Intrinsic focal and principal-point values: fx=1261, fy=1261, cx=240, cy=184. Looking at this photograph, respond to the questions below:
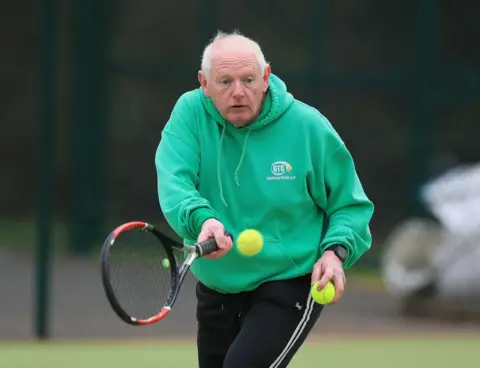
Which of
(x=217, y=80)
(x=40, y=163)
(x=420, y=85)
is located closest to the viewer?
(x=217, y=80)

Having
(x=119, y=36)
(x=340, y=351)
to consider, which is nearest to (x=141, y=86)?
(x=119, y=36)

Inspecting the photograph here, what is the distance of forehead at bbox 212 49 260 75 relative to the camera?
389cm

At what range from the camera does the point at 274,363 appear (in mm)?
3941

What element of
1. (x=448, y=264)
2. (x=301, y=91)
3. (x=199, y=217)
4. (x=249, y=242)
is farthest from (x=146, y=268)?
(x=301, y=91)

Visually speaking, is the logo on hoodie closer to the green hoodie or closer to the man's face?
the green hoodie

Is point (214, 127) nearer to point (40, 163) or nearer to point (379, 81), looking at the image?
point (40, 163)

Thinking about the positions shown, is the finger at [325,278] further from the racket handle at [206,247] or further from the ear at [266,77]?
the ear at [266,77]

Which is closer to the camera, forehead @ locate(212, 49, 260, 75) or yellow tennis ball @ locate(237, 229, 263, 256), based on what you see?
yellow tennis ball @ locate(237, 229, 263, 256)

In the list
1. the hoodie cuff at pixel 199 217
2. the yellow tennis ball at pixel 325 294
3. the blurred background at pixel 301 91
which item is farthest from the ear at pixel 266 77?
the blurred background at pixel 301 91

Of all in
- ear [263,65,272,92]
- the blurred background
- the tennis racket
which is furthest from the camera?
the blurred background

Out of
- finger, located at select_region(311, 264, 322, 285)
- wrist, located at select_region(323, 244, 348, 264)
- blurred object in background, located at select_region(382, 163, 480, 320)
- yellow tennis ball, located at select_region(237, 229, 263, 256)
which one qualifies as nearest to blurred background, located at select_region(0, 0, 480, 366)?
blurred object in background, located at select_region(382, 163, 480, 320)

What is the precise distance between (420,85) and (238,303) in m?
5.77

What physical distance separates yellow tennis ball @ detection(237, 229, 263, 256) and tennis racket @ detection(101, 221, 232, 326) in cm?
5

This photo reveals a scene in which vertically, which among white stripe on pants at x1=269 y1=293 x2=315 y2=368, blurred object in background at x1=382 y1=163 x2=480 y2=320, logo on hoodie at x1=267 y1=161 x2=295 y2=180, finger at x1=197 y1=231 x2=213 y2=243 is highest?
logo on hoodie at x1=267 y1=161 x2=295 y2=180
